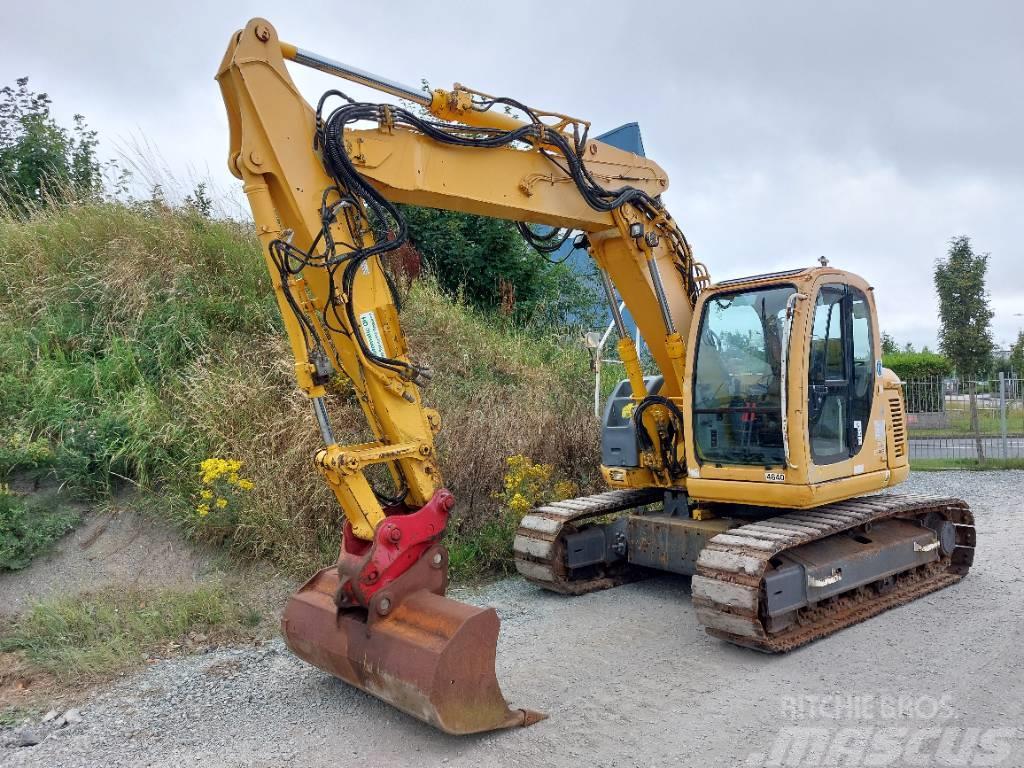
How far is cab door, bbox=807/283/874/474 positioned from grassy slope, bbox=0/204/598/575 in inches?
117

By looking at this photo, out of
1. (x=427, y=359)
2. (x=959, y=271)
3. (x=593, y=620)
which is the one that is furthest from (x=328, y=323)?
(x=959, y=271)

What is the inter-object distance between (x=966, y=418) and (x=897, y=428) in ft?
31.6

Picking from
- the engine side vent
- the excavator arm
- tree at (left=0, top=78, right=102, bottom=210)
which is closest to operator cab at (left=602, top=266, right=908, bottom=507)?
the engine side vent

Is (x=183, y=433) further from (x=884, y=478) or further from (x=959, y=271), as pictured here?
(x=959, y=271)

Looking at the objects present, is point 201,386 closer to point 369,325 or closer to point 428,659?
point 369,325

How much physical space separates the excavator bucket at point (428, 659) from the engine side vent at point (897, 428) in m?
3.77

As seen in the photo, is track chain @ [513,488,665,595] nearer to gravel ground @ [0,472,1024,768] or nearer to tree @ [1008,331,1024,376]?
gravel ground @ [0,472,1024,768]

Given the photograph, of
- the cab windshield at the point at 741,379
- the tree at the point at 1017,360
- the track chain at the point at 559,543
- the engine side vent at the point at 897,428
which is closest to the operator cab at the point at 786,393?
the cab windshield at the point at 741,379

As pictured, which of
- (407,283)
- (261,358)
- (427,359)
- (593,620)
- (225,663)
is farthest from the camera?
(407,283)

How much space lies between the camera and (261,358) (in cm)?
814

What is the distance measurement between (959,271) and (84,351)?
22370 millimetres

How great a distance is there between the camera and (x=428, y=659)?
12.2ft

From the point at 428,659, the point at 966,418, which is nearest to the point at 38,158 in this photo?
the point at 428,659

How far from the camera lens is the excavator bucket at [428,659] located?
3713 millimetres
